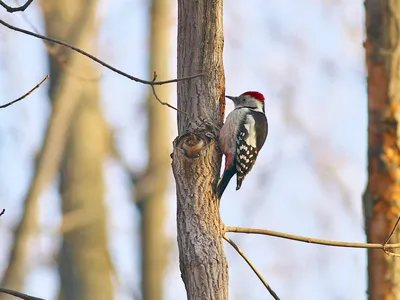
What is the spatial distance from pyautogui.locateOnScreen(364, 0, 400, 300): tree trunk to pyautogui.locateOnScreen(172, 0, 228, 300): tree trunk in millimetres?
1144

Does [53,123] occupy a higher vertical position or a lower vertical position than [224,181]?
higher

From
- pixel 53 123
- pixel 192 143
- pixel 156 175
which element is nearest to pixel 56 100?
pixel 53 123

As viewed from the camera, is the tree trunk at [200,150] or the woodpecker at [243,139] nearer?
the tree trunk at [200,150]

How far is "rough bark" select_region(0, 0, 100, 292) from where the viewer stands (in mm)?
8203

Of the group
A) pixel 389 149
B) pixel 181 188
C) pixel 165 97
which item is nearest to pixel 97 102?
pixel 165 97

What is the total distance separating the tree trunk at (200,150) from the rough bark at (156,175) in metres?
6.75

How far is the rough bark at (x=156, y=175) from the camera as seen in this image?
10.5 m

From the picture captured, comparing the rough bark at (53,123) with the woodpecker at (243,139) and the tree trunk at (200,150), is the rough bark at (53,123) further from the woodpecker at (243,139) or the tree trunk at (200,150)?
the tree trunk at (200,150)

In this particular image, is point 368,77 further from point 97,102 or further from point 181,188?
point 97,102

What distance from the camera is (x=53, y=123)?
871 centimetres

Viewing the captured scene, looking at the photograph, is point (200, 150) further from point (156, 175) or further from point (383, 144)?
point (156, 175)

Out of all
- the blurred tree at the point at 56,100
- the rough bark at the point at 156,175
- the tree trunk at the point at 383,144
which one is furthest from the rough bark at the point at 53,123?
the tree trunk at the point at 383,144

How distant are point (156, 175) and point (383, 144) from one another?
6.62 meters

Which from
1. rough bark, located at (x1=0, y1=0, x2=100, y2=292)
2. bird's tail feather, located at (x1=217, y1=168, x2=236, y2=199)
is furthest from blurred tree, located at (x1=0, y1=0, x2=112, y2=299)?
bird's tail feather, located at (x1=217, y1=168, x2=236, y2=199)
